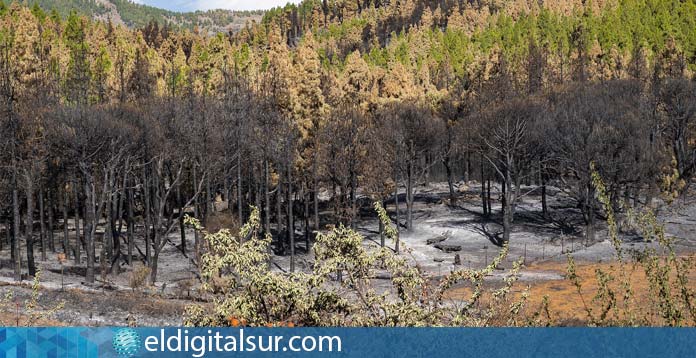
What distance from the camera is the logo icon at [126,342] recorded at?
764 centimetres

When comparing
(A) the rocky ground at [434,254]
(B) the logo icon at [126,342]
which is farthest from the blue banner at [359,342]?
(A) the rocky ground at [434,254]

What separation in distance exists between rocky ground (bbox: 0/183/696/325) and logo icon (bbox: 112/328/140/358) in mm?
10037

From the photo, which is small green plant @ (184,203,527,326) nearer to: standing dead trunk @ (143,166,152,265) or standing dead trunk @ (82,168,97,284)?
standing dead trunk @ (82,168,97,284)

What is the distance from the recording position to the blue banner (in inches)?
282

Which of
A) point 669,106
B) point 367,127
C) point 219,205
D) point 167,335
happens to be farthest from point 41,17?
point 167,335

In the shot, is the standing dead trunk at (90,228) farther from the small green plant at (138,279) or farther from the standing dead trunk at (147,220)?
the standing dead trunk at (147,220)

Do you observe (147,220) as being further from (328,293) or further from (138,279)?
(328,293)

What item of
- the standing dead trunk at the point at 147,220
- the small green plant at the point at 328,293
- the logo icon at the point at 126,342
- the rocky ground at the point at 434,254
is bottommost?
the rocky ground at the point at 434,254

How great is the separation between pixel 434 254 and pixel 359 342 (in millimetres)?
33956

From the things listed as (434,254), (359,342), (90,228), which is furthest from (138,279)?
(359,342)

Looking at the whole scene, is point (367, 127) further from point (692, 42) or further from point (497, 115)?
point (692, 42)

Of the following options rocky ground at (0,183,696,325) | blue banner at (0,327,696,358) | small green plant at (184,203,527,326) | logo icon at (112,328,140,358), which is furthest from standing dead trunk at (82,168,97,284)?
small green plant at (184,203,527,326)

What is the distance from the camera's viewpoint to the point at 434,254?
134ft

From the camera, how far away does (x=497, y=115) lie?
4472 centimetres
